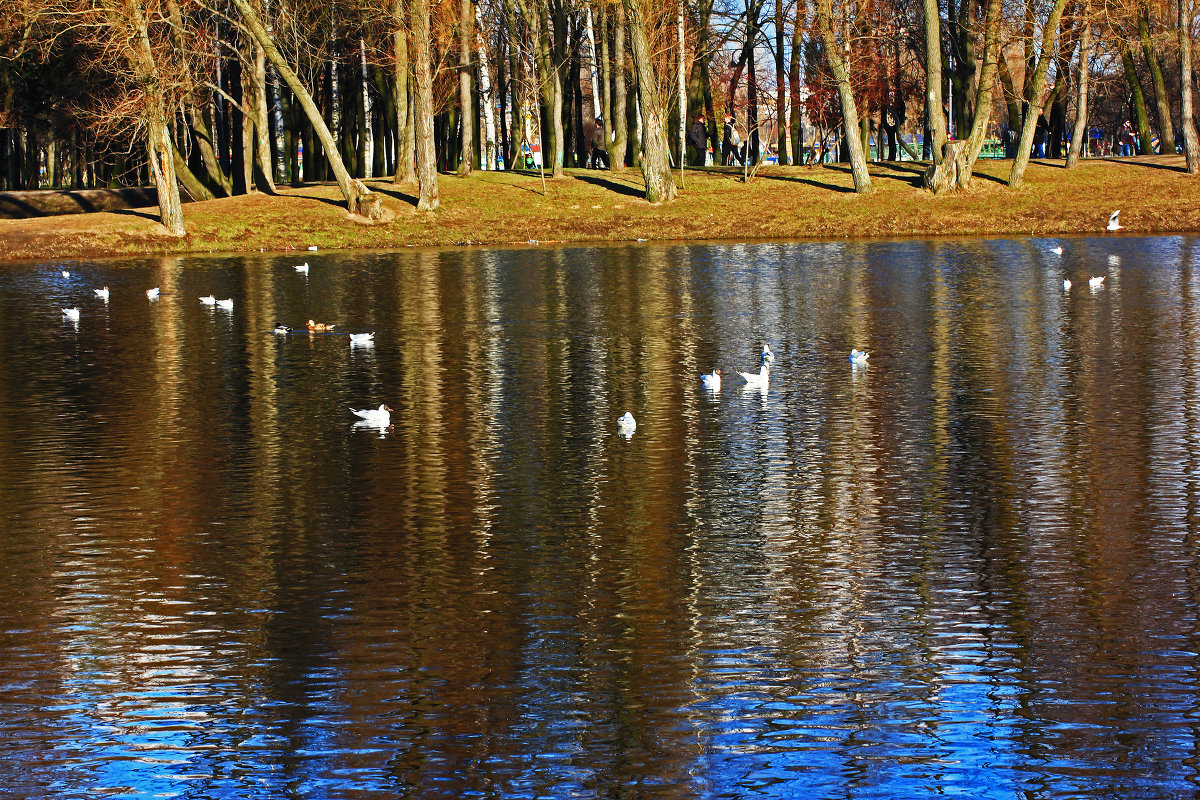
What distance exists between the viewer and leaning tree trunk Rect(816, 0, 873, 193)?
47.8 meters

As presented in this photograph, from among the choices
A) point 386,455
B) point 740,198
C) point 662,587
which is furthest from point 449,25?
point 662,587

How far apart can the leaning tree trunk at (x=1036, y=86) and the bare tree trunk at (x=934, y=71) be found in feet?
9.14

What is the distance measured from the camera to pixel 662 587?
30.4 feet

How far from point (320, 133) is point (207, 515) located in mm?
36955

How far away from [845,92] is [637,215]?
30.4 feet

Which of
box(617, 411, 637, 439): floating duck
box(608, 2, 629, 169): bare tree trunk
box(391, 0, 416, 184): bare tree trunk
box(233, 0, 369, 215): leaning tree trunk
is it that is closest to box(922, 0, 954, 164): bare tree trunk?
box(608, 2, 629, 169): bare tree trunk

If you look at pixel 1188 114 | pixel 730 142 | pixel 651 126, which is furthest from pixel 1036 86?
pixel 730 142

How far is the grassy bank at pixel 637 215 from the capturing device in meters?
44.5

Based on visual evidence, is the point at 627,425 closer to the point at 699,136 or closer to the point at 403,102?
the point at 403,102

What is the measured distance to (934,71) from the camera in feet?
159

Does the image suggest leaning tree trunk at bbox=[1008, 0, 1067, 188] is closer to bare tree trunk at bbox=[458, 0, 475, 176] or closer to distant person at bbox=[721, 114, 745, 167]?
distant person at bbox=[721, 114, 745, 167]

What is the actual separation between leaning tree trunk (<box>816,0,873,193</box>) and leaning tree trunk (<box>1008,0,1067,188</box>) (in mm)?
5277

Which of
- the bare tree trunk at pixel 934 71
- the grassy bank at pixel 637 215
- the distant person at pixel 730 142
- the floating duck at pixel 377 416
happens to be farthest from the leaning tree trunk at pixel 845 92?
the floating duck at pixel 377 416

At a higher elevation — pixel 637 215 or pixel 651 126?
pixel 651 126
